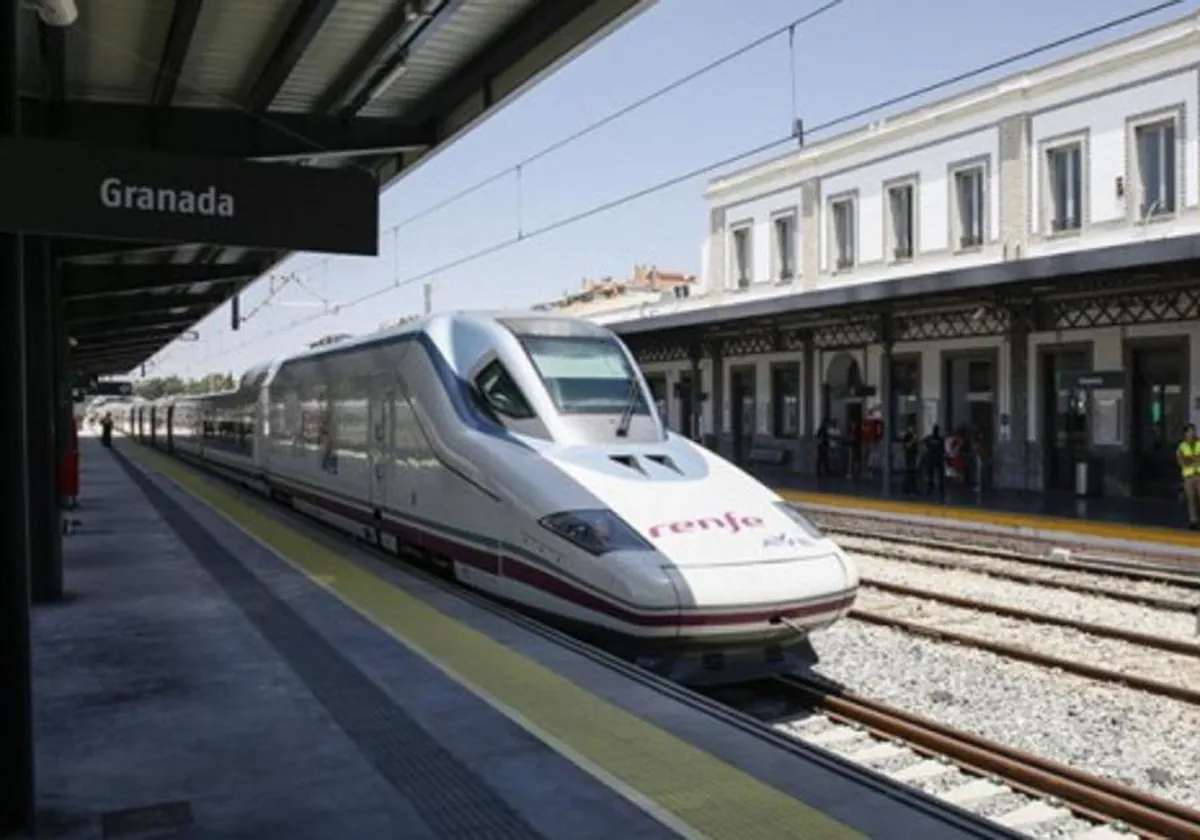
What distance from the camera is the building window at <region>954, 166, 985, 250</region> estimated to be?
25859 mm

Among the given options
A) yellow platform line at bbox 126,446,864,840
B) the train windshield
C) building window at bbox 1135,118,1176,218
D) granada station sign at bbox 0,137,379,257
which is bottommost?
yellow platform line at bbox 126,446,864,840

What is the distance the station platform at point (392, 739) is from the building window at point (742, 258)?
26.5m

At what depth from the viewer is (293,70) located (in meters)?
8.79

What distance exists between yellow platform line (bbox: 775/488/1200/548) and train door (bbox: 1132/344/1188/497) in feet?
13.9

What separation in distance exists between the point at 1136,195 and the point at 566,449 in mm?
17837

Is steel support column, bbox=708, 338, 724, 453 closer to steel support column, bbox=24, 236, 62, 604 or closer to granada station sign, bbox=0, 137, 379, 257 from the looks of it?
steel support column, bbox=24, 236, 62, 604

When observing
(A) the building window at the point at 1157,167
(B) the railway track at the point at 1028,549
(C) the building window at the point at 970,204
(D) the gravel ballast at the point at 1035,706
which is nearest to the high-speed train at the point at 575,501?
(D) the gravel ballast at the point at 1035,706

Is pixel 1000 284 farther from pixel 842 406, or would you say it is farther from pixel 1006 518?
pixel 842 406

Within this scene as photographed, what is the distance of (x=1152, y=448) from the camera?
21125 mm

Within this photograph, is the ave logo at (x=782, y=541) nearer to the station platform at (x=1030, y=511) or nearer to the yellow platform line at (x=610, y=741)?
the yellow platform line at (x=610, y=741)

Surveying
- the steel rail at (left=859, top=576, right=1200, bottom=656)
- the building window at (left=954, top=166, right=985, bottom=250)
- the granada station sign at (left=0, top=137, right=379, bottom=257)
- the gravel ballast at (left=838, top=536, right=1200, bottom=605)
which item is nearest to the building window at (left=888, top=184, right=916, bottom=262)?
the building window at (left=954, top=166, right=985, bottom=250)

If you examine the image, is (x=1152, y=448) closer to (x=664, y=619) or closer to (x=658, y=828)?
(x=664, y=619)

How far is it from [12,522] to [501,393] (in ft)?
18.8

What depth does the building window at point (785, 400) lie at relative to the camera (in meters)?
30.8
